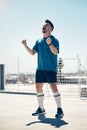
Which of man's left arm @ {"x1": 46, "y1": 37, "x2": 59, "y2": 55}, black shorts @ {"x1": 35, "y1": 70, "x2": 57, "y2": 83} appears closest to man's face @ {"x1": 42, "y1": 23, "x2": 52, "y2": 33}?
man's left arm @ {"x1": 46, "y1": 37, "x2": 59, "y2": 55}

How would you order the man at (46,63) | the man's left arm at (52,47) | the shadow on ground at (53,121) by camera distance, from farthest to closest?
the man at (46,63) → the man's left arm at (52,47) → the shadow on ground at (53,121)

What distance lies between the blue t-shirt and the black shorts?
80mm

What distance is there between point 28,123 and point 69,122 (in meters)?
0.66

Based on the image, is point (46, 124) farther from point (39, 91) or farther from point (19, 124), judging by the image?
point (39, 91)

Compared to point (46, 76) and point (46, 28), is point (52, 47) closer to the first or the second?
point (46, 28)

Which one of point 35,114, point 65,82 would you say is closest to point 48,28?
point 35,114

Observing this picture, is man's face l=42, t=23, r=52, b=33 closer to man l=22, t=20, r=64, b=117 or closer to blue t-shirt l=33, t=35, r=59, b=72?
man l=22, t=20, r=64, b=117

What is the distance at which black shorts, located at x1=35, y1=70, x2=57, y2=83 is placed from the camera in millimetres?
6098

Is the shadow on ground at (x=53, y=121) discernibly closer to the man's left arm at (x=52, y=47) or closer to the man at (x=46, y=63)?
the man at (x=46, y=63)

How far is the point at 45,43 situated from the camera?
6168 millimetres

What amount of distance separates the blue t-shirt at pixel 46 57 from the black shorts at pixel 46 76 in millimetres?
80

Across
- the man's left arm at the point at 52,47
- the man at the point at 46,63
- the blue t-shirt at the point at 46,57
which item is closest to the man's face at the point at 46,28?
the man at the point at 46,63

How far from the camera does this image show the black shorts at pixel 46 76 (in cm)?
610

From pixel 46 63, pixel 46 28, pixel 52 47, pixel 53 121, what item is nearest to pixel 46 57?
pixel 46 63
